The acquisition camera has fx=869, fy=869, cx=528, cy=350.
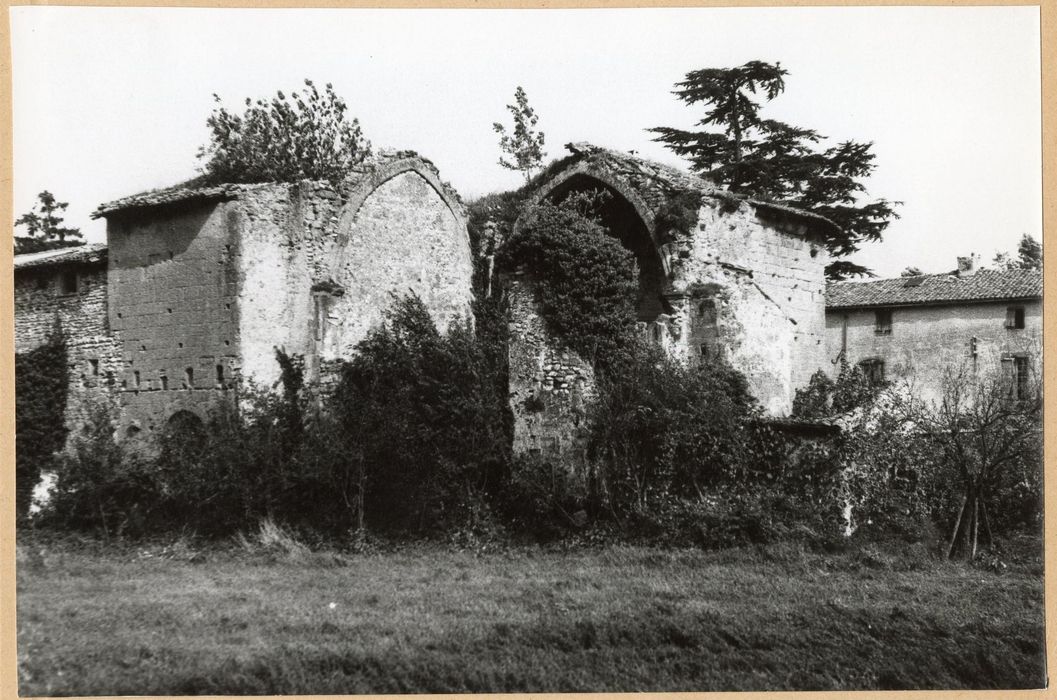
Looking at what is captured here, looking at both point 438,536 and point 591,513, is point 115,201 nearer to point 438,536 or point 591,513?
point 438,536

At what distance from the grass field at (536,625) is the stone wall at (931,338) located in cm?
1301

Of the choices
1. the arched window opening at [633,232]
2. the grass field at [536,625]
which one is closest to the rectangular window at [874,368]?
the arched window opening at [633,232]

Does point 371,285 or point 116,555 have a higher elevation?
point 371,285

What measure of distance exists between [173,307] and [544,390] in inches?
250

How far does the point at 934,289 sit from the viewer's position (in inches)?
944

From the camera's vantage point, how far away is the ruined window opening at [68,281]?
614 inches

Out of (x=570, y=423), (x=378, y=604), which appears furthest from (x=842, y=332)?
(x=378, y=604)

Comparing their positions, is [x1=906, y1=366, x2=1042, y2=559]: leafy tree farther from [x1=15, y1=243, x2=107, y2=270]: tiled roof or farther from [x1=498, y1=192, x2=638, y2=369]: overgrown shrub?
[x1=15, y1=243, x2=107, y2=270]: tiled roof

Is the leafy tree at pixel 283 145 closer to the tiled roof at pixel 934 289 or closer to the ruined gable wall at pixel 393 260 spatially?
the ruined gable wall at pixel 393 260

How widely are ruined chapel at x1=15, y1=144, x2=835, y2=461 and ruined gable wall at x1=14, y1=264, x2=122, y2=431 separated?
3 centimetres

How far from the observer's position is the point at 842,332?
25047 mm

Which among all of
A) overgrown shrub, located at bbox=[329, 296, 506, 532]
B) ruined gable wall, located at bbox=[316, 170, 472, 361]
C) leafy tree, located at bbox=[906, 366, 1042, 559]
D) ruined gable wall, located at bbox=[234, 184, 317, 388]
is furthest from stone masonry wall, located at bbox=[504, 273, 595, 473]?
leafy tree, located at bbox=[906, 366, 1042, 559]

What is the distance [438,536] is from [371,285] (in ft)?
17.4

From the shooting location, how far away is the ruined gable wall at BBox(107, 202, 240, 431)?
14.0 meters
